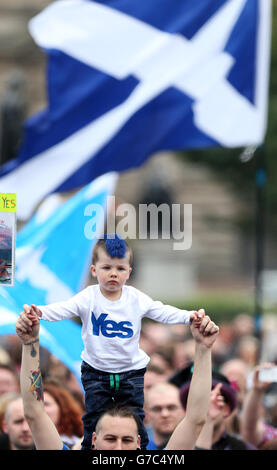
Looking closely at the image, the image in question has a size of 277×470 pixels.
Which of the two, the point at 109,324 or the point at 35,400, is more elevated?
the point at 109,324

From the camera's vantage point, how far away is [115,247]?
3490 mm

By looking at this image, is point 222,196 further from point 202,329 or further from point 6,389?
point 202,329

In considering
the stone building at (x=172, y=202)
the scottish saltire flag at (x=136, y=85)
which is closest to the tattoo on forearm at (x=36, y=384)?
the scottish saltire flag at (x=136, y=85)

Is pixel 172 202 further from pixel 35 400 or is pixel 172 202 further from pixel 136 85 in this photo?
pixel 35 400

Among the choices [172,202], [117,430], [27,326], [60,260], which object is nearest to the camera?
[27,326]

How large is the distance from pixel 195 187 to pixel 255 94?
89.4 feet

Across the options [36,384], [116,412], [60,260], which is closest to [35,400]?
[36,384]

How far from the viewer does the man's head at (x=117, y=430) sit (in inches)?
135

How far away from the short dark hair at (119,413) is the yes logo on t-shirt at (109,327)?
0.24 metres

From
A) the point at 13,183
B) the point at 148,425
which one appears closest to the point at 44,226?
the point at 13,183

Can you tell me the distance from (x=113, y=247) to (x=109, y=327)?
27cm

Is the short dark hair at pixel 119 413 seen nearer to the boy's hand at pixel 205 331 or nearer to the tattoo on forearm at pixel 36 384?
the tattoo on forearm at pixel 36 384

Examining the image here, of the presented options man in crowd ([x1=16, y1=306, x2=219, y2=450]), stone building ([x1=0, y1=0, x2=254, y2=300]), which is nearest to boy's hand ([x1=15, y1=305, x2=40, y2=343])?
man in crowd ([x1=16, y1=306, x2=219, y2=450])

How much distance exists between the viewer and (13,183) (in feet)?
22.3
